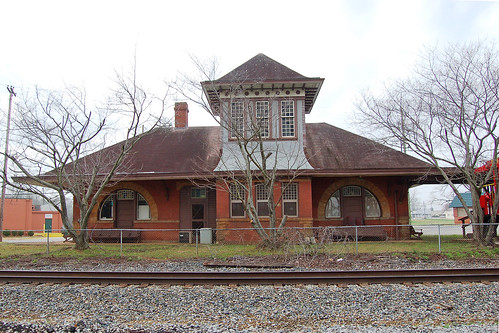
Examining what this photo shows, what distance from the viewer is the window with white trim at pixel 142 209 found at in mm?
20453

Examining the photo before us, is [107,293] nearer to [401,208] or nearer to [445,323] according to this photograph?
[445,323]

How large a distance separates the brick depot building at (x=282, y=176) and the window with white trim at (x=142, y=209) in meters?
0.05

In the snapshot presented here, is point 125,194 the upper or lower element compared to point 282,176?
lower

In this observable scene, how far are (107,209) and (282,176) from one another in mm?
9344

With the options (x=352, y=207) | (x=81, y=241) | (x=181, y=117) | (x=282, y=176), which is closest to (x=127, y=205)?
(x=81, y=241)

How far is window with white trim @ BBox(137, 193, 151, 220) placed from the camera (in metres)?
20.5

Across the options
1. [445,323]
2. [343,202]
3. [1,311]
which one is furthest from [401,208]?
[1,311]

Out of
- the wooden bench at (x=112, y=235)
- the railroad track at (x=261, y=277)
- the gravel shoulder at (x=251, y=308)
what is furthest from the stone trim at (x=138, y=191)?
the gravel shoulder at (x=251, y=308)

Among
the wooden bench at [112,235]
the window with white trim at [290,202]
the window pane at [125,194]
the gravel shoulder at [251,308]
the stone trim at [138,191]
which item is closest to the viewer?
the gravel shoulder at [251,308]

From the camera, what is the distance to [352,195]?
791 inches

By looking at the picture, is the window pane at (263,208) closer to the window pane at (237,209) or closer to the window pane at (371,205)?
the window pane at (237,209)

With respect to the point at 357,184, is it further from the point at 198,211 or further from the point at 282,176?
the point at 198,211

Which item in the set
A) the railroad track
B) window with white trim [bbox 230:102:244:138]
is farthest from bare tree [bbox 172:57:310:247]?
the railroad track

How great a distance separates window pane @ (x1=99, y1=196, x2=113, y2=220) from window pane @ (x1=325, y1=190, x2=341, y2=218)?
36.3 ft
